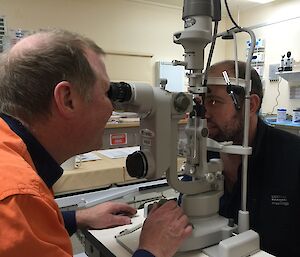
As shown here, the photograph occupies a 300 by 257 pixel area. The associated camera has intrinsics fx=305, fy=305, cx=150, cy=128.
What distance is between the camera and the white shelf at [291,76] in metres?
4.46

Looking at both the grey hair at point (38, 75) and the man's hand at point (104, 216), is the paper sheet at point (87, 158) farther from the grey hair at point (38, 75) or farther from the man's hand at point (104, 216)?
the grey hair at point (38, 75)

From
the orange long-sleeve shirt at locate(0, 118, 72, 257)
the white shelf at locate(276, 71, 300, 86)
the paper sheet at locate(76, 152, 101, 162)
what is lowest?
the paper sheet at locate(76, 152, 101, 162)

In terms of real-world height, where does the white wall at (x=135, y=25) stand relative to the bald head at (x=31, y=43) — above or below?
above

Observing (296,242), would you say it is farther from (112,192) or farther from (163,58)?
(163,58)

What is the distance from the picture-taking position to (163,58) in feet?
18.6

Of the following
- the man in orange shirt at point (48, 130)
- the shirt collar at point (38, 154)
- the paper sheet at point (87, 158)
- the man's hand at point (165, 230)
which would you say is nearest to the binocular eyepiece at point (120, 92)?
the man in orange shirt at point (48, 130)

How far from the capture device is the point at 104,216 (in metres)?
1.10

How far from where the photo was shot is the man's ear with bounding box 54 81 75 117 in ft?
2.31

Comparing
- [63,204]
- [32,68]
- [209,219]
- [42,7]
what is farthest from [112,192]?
[42,7]

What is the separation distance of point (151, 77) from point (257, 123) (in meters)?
4.40

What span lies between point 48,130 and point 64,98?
3.5 inches

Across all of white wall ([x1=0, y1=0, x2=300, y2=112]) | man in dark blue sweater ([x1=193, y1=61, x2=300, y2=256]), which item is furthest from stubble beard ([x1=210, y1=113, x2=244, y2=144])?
white wall ([x1=0, y1=0, x2=300, y2=112])

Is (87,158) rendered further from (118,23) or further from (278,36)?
(278,36)

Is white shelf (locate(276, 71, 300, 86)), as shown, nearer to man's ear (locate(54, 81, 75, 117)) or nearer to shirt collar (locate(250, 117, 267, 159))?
shirt collar (locate(250, 117, 267, 159))
